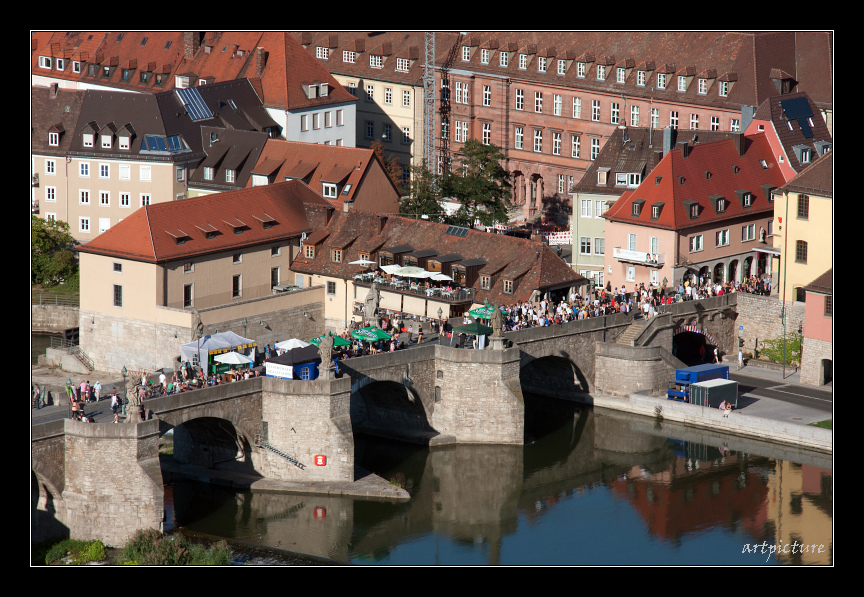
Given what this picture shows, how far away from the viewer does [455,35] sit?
174 metres

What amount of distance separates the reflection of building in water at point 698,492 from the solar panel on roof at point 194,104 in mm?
54074

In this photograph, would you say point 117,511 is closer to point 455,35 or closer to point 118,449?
point 118,449

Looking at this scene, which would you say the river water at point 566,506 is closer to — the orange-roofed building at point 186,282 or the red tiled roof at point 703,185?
the orange-roofed building at point 186,282

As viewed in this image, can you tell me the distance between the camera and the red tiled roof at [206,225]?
413 ft

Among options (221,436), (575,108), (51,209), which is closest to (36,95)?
(51,209)

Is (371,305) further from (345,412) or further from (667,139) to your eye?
(667,139)

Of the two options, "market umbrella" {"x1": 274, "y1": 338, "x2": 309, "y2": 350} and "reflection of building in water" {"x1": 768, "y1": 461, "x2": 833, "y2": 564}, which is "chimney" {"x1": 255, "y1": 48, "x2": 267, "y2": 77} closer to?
"market umbrella" {"x1": 274, "y1": 338, "x2": 309, "y2": 350}

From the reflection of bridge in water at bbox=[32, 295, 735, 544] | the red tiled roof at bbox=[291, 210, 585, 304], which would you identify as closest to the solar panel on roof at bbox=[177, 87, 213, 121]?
the red tiled roof at bbox=[291, 210, 585, 304]

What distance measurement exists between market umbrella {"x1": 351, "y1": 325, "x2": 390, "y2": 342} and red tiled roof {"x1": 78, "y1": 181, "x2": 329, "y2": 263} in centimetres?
1548

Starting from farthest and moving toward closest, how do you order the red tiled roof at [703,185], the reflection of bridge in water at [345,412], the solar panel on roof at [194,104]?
the solar panel on roof at [194,104] → the red tiled roof at [703,185] → the reflection of bridge in water at [345,412]

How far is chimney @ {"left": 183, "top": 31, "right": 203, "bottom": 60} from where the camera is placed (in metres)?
176

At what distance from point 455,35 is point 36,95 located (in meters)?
40.3

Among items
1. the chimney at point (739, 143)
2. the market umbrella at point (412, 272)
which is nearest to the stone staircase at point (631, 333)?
the market umbrella at point (412, 272)

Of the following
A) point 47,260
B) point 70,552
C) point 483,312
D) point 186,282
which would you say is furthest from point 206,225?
point 70,552
